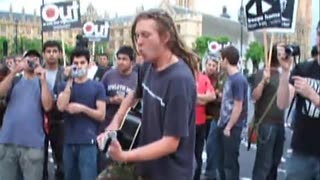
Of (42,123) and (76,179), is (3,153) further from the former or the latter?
(76,179)

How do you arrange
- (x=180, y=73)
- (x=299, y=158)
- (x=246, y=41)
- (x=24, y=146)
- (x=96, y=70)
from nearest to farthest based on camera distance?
(x=180, y=73)
(x=299, y=158)
(x=24, y=146)
(x=96, y=70)
(x=246, y=41)

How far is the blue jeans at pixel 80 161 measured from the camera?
5.82 meters

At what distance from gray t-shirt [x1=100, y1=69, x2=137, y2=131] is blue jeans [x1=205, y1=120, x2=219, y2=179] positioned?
1483mm

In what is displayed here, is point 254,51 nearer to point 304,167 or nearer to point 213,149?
point 213,149

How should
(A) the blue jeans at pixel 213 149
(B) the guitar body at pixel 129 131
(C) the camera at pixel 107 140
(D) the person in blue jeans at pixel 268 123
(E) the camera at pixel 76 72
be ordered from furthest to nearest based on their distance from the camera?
Answer: (A) the blue jeans at pixel 213 149, (D) the person in blue jeans at pixel 268 123, (E) the camera at pixel 76 72, (B) the guitar body at pixel 129 131, (C) the camera at pixel 107 140

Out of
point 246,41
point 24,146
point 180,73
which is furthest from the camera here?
point 246,41

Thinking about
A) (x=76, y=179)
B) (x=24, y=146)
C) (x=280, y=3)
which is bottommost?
(x=76, y=179)

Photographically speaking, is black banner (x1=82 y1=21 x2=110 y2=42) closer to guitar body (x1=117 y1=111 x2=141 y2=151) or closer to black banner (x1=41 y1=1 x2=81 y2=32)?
black banner (x1=41 y1=1 x2=81 y2=32)

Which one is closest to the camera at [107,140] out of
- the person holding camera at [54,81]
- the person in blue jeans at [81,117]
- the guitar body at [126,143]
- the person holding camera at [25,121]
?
the guitar body at [126,143]

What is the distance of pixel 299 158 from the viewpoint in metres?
4.34

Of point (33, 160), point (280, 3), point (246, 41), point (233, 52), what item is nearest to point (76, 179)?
point (33, 160)

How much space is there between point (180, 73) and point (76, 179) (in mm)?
3217

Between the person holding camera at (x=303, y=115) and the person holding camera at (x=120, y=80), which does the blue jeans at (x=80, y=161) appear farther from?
the person holding camera at (x=303, y=115)

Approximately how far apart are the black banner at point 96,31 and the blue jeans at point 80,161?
11.7 m
